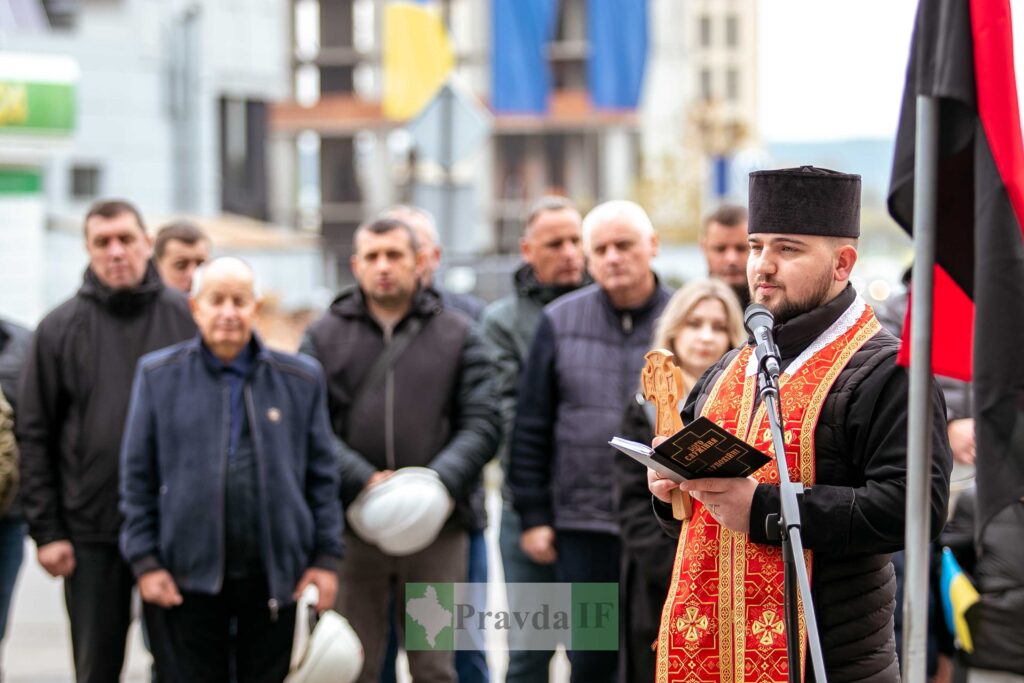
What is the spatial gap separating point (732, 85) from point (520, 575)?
9416 cm

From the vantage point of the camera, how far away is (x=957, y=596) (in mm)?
5832

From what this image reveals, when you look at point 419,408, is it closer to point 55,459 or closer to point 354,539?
point 354,539

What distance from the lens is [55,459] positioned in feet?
22.6

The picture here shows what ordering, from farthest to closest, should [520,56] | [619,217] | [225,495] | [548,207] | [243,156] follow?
[243,156]
[520,56]
[548,207]
[619,217]
[225,495]

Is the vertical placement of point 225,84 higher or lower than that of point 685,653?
higher

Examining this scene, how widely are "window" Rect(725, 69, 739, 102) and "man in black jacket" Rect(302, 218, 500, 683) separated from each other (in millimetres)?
93234

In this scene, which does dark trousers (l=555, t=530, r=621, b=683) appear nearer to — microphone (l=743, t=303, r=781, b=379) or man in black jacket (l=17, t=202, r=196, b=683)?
man in black jacket (l=17, t=202, r=196, b=683)

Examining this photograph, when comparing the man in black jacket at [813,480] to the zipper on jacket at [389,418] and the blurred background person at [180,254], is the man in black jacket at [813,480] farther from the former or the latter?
the blurred background person at [180,254]

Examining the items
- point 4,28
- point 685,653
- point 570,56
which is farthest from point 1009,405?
point 570,56

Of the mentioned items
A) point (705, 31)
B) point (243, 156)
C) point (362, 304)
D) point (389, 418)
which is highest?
point (705, 31)

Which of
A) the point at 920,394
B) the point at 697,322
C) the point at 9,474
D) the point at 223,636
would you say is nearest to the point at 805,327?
the point at 920,394

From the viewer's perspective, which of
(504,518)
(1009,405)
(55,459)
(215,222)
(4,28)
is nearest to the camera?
(1009,405)

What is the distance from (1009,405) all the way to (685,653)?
1105 mm

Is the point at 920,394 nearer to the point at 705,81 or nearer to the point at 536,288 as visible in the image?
the point at 536,288
